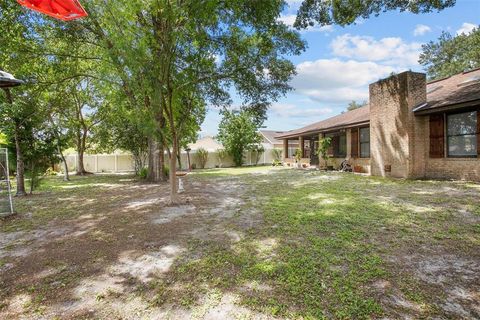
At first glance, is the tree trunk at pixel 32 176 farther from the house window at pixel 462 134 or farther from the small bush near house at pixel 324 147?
the house window at pixel 462 134

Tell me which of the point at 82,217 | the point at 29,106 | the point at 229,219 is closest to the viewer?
the point at 229,219

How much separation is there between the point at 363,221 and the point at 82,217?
6075mm

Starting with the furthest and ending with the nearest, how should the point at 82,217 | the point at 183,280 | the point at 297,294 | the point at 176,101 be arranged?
the point at 176,101 < the point at 82,217 < the point at 183,280 < the point at 297,294

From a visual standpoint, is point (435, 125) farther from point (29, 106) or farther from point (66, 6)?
point (29, 106)

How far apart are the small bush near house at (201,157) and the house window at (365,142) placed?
15.9 m

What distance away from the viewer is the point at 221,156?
28844 mm

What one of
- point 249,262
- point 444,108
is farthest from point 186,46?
point 444,108

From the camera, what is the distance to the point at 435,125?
10906 millimetres

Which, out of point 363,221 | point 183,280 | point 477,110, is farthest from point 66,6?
point 477,110

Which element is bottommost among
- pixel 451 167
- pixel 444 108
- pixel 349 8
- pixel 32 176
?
pixel 451 167

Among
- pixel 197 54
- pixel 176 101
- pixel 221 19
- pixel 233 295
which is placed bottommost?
pixel 233 295

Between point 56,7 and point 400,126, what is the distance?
1189 cm

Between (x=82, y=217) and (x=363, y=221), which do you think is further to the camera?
(x=82, y=217)

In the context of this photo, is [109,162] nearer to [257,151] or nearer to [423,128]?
[257,151]
